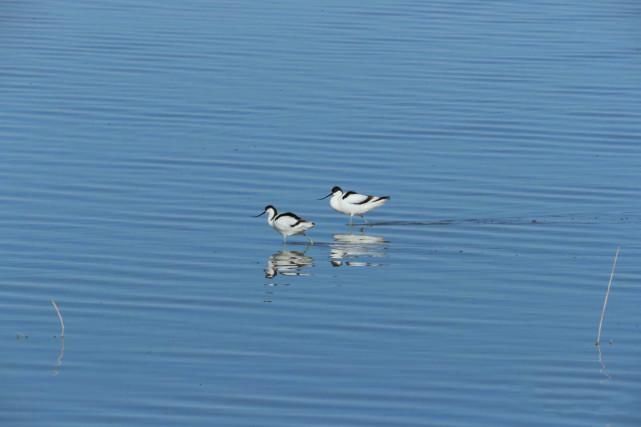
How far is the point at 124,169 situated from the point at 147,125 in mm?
2752

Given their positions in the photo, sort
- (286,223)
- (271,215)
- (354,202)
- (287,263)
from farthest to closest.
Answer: (354,202) < (271,215) < (286,223) < (287,263)

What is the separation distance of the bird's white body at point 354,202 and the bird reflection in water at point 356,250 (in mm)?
359

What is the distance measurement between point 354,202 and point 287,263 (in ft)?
6.76

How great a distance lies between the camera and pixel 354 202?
65.4 ft

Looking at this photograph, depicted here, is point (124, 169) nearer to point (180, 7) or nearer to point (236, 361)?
point (236, 361)

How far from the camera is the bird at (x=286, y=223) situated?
61.6 ft

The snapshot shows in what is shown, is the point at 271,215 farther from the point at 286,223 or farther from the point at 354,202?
the point at 354,202

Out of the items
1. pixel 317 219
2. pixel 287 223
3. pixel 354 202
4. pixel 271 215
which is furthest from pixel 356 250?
pixel 317 219

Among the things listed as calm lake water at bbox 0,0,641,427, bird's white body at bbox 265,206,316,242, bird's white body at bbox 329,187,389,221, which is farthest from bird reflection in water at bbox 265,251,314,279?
bird's white body at bbox 329,187,389,221

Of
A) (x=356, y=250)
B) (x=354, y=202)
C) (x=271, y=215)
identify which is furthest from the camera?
(x=354, y=202)

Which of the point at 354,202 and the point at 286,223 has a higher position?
the point at 354,202

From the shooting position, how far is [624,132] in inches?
974

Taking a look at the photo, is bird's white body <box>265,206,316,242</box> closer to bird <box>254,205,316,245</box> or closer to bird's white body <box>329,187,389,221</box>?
bird <box>254,205,316,245</box>

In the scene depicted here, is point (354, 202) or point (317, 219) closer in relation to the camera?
point (354, 202)
